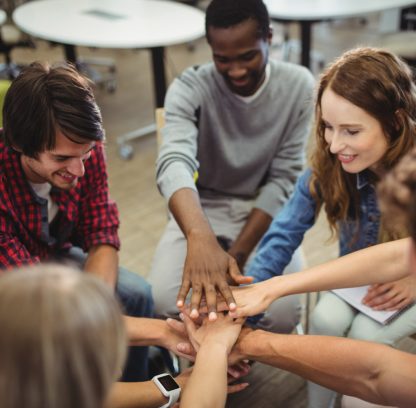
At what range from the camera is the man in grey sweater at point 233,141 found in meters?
1.87

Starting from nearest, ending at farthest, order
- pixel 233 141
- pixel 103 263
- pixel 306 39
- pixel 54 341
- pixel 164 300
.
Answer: pixel 54 341 → pixel 103 263 → pixel 164 300 → pixel 233 141 → pixel 306 39

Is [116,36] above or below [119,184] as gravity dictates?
above

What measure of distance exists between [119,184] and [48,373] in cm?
279

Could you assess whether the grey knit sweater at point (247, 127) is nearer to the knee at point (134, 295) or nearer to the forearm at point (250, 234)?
the forearm at point (250, 234)

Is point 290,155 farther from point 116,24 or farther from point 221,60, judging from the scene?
point 116,24

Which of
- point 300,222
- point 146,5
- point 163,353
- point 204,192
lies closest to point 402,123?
point 300,222

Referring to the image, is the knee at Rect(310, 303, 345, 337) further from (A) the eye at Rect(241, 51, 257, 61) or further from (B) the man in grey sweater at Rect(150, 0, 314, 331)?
(A) the eye at Rect(241, 51, 257, 61)

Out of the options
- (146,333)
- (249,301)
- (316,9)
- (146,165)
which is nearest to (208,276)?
(249,301)

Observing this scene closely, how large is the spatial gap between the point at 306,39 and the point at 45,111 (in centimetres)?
278

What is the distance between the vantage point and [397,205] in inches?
37.1

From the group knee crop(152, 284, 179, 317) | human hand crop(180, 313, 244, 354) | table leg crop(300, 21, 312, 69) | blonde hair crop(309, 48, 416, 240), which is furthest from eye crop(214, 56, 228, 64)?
table leg crop(300, 21, 312, 69)

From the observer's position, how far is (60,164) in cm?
147

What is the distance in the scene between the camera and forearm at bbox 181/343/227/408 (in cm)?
121

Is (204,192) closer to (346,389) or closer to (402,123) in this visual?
(402,123)
